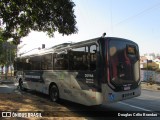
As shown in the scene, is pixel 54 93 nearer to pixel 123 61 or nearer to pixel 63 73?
pixel 63 73

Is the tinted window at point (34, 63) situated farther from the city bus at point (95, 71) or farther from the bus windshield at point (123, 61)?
the bus windshield at point (123, 61)

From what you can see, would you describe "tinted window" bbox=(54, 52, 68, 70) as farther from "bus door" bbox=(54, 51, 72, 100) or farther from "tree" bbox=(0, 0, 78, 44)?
"tree" bbox=(0, 0, 78, 44)

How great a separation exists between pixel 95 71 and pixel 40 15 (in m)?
5.01

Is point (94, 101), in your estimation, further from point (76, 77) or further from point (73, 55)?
point (73, 55)

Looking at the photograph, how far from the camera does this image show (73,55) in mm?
12633

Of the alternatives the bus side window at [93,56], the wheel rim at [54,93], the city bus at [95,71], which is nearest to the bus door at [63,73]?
the city bus at [95,71]

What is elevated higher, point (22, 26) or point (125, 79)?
point (22, 26)

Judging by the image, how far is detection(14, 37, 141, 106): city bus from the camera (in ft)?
35.1

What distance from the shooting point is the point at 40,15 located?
14.2 meters

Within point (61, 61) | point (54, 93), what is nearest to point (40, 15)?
point (61, 61)

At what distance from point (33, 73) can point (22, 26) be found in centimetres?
318

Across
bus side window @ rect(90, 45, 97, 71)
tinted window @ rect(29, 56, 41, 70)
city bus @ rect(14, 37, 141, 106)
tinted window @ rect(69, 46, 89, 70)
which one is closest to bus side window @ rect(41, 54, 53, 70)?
city bus @ rect(14, 37, 141, 106)

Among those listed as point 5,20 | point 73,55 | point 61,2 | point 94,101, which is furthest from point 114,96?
point 5,20

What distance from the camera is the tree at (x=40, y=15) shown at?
45.2ft
